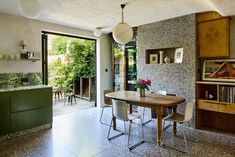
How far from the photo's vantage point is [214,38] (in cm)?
363

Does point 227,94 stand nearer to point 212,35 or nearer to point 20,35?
point 212,35

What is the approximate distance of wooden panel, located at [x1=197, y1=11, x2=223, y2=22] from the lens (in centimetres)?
353

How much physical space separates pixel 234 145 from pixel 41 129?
12.2 feet

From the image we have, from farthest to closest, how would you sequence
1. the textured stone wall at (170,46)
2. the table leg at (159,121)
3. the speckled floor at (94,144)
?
the textured stone wall at (170,46) < the table leg at (159,121) < the speckled floor at (94,144)

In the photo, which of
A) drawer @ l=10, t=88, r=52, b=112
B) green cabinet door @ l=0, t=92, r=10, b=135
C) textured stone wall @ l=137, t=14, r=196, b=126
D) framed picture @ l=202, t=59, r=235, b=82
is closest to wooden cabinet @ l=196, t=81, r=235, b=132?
framed picture @ l=202, t=59, r=235, b=82

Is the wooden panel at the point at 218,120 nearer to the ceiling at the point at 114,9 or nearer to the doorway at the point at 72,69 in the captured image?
the ceiling at the point at 114,9

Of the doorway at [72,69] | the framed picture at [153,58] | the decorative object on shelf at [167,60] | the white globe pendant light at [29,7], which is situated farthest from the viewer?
the doorway at [72,69]

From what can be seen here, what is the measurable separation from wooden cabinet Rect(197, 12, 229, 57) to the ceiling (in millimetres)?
207

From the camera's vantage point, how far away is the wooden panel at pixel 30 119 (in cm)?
337

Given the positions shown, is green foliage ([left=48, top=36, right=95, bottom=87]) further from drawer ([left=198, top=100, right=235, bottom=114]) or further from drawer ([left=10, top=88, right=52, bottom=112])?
drawer ([left=198, top=100, right=235, bottom=114])

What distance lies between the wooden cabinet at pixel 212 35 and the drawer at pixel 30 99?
3.44 m

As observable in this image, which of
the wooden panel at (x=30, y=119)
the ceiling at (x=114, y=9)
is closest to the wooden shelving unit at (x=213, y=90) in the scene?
the ceiling at (x=114, y=9)

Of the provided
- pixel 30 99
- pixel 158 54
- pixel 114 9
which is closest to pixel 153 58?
pixel 158 54

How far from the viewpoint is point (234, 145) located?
118 inches
